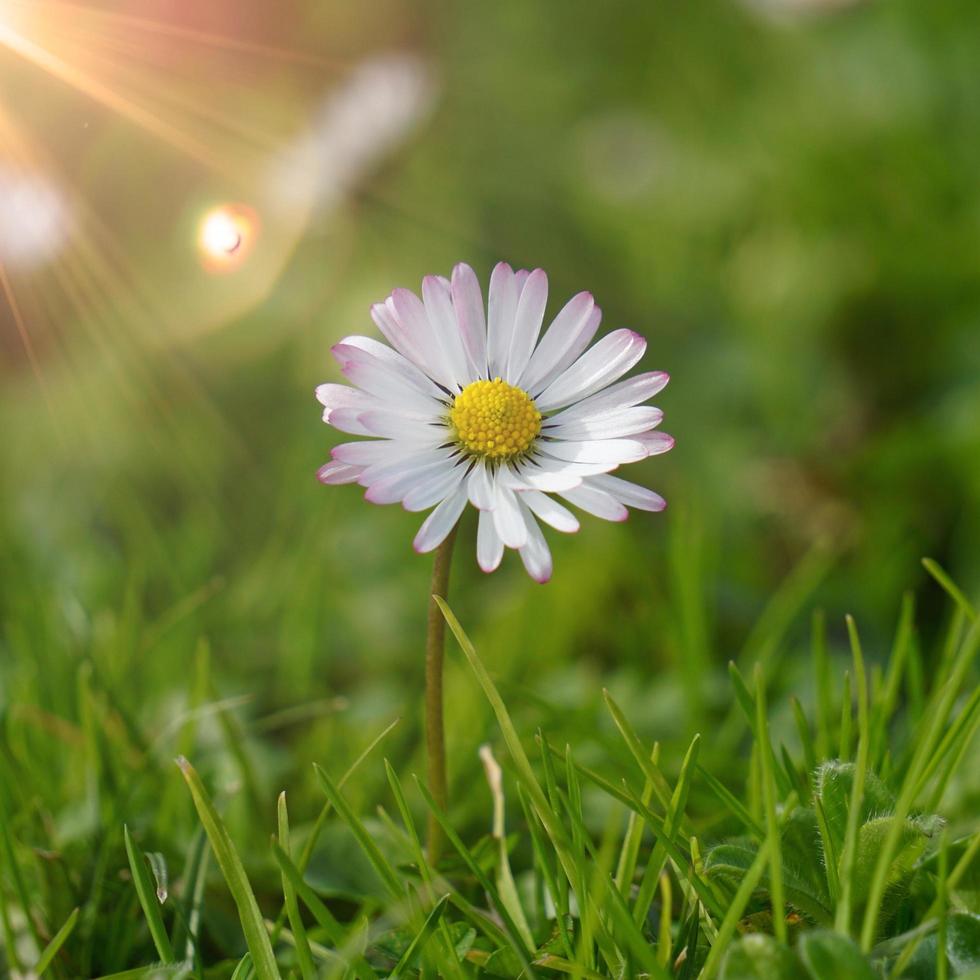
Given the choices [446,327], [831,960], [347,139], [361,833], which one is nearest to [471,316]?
[446,327]

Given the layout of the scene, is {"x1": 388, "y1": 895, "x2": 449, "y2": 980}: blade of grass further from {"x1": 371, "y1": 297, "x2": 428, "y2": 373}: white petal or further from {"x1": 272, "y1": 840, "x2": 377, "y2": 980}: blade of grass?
{"x1": 371, "y1": 297, "x2": 428, "y2": 373}: white petal

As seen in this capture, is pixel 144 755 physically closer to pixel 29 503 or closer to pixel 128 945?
pixel 128 945

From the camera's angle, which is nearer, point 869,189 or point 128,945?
point 128,945

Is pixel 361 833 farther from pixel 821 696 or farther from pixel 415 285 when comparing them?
pixel 415 285

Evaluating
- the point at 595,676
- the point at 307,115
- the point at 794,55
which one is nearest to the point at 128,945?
the point at 595,676

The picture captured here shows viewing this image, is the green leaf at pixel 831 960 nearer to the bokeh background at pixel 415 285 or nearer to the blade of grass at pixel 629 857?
the blade of grass at pixel 629 857
